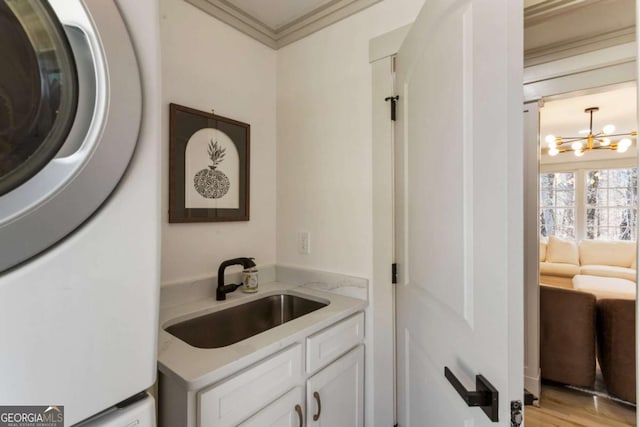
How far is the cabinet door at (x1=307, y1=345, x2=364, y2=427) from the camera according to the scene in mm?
1134

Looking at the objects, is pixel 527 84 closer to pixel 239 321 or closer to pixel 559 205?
pixel 239 321

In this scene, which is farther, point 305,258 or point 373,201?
point 305,258

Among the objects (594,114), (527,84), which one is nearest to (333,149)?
(527,84)

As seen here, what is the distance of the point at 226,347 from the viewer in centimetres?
93

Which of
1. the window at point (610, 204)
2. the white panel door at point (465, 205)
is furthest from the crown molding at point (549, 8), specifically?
the window at point (610, 204)

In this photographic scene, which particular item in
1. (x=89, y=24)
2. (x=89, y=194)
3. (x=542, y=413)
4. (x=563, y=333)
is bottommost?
(x=542, y=413)

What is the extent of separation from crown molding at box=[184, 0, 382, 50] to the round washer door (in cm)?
119

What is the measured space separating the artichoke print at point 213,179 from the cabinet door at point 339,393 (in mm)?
964

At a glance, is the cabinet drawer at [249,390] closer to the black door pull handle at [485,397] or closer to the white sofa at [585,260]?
the black door pull handle at [485,397]

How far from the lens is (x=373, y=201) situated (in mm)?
1407

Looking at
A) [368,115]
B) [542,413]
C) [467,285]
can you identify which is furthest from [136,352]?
[542,413]

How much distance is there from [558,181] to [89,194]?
6.62 metres

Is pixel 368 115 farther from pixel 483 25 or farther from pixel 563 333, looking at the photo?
pixel 563 333

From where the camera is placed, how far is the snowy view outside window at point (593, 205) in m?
4.63
